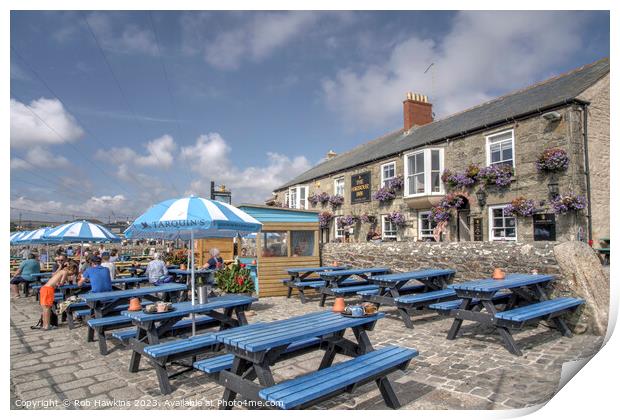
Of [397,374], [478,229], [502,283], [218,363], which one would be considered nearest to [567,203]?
[478,229]

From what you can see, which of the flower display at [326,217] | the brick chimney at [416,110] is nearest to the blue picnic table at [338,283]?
the flower display at [326,217]

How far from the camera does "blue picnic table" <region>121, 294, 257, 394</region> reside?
4.54m

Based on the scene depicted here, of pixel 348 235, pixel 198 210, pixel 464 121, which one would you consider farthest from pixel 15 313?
pixel 464 121

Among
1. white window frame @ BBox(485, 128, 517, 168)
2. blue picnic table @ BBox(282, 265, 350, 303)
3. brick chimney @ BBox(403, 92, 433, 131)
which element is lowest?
blue picnic table @ BBox(282, 265, 350, 303)

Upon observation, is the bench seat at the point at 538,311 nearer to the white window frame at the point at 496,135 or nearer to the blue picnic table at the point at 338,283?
the blue picnic table at the point at 338,283

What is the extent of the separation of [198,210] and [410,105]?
1711cm

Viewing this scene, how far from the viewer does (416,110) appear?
2053cm

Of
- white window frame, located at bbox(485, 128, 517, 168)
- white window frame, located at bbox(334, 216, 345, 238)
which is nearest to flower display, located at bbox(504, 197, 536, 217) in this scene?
white window frame, located at bbox(485, 128, 517, 168)

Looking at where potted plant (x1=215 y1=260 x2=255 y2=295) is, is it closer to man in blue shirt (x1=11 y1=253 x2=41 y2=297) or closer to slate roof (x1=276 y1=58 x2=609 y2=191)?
man in blue shirt (x1=11 y1=253 x2=41 y2=297)

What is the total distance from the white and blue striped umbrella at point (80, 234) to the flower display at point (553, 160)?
12494mm

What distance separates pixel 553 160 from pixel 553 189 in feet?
2.76

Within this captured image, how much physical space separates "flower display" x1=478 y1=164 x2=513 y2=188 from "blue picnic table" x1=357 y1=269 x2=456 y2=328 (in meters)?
4.94

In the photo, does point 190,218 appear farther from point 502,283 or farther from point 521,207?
point 521,207

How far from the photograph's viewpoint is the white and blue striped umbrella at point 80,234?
1067 centimetres
